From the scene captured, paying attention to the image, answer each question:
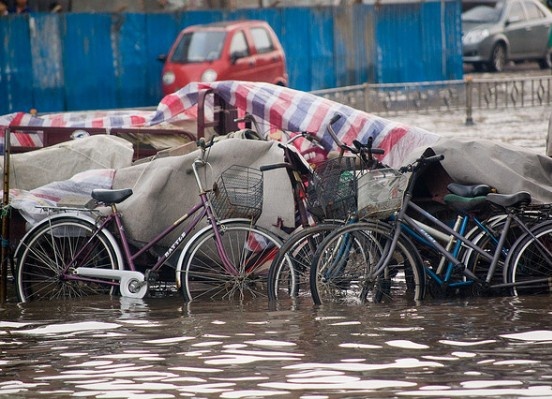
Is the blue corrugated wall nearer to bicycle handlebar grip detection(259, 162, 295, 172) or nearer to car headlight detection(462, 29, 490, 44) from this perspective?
car headlight detection(462, 29, 490, 44)

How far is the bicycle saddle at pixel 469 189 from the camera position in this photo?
8.39 meters

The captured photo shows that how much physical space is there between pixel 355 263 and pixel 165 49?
1835 centimetres

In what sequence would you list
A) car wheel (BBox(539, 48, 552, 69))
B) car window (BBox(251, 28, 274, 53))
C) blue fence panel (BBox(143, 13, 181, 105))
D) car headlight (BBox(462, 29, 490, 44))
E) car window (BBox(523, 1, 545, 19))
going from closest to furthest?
1. car window (BBox(251, 28, 274, 53))
2. blue fence panel (BBox(143, 13, 181, 105))
3. car headlight (BBox(462, 29, 490, 44))
4. car window (BBox(523, 1, 545, 19))
5. car wheel (BBox(539, 48, 552, 69))

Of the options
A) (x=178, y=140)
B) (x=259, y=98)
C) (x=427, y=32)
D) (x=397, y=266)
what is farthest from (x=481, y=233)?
(x=427, y=32)

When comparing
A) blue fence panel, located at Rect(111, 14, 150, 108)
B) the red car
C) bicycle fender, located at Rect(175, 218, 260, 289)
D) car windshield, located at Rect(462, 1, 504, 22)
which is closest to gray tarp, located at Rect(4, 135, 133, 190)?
bicycle fender, located at Rect(175, 218, 260, 289)

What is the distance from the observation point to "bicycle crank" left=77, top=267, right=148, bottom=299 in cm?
893

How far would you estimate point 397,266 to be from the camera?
8.36 m

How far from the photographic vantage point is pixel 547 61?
113 ft

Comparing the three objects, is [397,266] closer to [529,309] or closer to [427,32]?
[529,309]

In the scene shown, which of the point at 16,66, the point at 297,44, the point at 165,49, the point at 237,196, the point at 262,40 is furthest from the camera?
the point at 297,44

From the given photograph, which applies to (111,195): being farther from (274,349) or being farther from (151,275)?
(274,349)

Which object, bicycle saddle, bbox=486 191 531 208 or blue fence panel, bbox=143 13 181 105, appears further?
blue fence panel, bbox=143 13 181 105

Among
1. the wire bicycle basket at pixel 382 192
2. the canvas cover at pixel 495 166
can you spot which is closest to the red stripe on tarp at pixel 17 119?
the canvas cover at pixel 495 166

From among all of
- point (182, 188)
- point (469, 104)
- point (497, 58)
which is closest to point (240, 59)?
point (469, 104)
